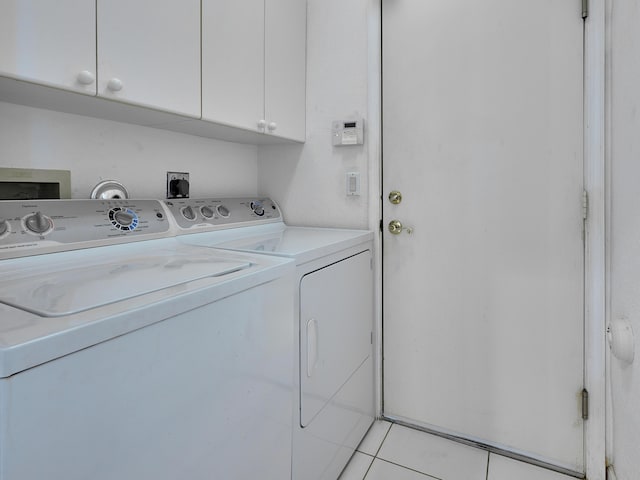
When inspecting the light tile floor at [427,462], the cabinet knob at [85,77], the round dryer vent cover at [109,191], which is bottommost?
the light tile floor at [427,462]

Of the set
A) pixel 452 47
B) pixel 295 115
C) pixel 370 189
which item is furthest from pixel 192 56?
pixel 452 47

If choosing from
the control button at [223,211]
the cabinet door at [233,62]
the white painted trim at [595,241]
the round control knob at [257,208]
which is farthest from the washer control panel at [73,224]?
the white painted trim at [595,241]

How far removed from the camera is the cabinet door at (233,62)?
1.43 meters

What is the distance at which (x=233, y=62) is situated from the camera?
1543 millimetres

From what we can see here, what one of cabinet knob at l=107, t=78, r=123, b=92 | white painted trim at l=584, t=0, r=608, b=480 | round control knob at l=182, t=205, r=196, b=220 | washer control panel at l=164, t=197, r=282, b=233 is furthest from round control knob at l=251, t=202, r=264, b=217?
white painted trim at l=584, t=0, r=608, b=480

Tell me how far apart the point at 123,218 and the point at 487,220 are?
1.52m

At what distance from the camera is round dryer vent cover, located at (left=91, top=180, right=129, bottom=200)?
137cm

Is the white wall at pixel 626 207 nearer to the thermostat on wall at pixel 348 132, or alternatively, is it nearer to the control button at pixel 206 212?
the thermostat on wall at pixel 348 132

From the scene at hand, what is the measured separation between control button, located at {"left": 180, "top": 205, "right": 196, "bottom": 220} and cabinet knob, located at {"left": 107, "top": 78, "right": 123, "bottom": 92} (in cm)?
57

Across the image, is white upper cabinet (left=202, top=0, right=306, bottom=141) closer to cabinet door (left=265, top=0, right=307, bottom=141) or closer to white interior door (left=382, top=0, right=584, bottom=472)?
cabinet door (left=265, top=0, right=307, bottom=141)

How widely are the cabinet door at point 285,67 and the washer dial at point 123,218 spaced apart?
74 centimetres

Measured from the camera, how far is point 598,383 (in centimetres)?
157

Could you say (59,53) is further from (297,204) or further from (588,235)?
(588,235)

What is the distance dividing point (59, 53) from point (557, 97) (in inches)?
70.5
